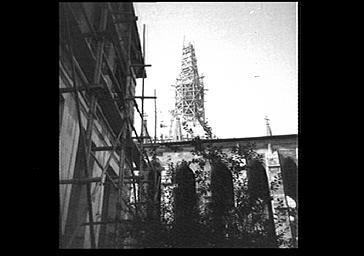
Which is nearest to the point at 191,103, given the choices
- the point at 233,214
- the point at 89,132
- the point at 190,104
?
the point at 190,104

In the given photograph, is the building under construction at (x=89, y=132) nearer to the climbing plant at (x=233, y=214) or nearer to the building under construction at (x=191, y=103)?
the climbing plant at (x=233, y=214)

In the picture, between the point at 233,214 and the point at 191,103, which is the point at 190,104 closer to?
the point at 191,103

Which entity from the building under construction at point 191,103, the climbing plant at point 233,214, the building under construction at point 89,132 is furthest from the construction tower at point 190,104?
the building under construction at point 89,132

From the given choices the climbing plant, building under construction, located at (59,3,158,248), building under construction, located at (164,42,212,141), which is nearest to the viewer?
building under construction, located at (59,3,158,248)

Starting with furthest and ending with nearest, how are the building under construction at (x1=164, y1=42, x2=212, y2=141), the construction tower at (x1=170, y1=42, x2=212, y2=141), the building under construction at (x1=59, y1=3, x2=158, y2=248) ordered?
the construction tower at (x1=170, y1=42, x2=212, y2=141)
the building under construction at (x1=164, y1=42, x2=212, y2=141)
the building under construction at (x1=59, y1=3, x2=158, y2=248)

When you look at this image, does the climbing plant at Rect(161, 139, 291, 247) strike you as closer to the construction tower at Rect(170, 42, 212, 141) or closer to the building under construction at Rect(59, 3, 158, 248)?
the construction tower at Rect(170, 42, 212, 141)

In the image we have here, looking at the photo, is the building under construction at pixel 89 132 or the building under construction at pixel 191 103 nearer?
the building under construction at pixel 89 132

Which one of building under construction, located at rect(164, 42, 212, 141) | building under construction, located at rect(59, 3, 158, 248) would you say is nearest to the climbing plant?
building under construction, located at rect(164, 42, 212, 141)

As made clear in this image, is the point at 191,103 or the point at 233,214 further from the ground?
the point at 191,103
